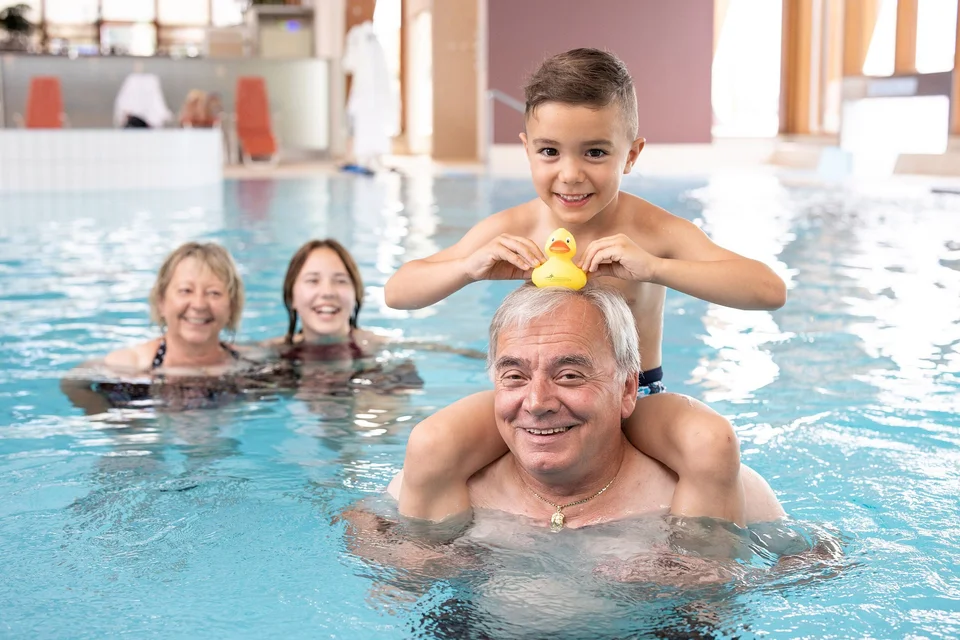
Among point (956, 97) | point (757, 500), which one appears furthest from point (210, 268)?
point (956, 97)

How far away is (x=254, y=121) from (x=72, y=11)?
479 inches

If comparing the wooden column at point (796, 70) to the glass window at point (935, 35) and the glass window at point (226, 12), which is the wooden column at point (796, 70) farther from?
the glass window at point (226, 12)

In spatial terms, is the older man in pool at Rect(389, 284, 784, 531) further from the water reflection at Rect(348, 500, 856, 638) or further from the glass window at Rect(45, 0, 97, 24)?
the glass window at Rect(45, 0, 97, 24)

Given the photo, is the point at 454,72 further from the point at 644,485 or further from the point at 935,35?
the point at 644,485

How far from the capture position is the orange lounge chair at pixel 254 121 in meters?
20.0

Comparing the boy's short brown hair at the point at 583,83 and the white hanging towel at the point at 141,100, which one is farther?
the white hanging towel at the point at 141,100

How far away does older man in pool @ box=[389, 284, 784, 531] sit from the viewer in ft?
8.02

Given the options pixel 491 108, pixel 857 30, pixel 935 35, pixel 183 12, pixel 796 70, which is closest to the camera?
pixel 935 35

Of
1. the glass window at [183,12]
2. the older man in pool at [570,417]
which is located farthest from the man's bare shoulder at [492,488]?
the glass window at [183,12]

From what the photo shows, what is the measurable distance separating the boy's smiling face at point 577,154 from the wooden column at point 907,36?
17415 millimetres

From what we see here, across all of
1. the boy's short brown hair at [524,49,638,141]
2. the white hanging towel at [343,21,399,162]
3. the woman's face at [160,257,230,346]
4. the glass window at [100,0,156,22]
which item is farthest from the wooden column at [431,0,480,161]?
the boy's short brown hair at [524,49,638,141]

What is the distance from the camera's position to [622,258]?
2.51m

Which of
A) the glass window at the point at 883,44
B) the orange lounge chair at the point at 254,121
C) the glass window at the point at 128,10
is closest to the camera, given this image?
the orange lounge chair at the point at 254,121

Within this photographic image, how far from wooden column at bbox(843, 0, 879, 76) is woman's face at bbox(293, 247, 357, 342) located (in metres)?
18.2
